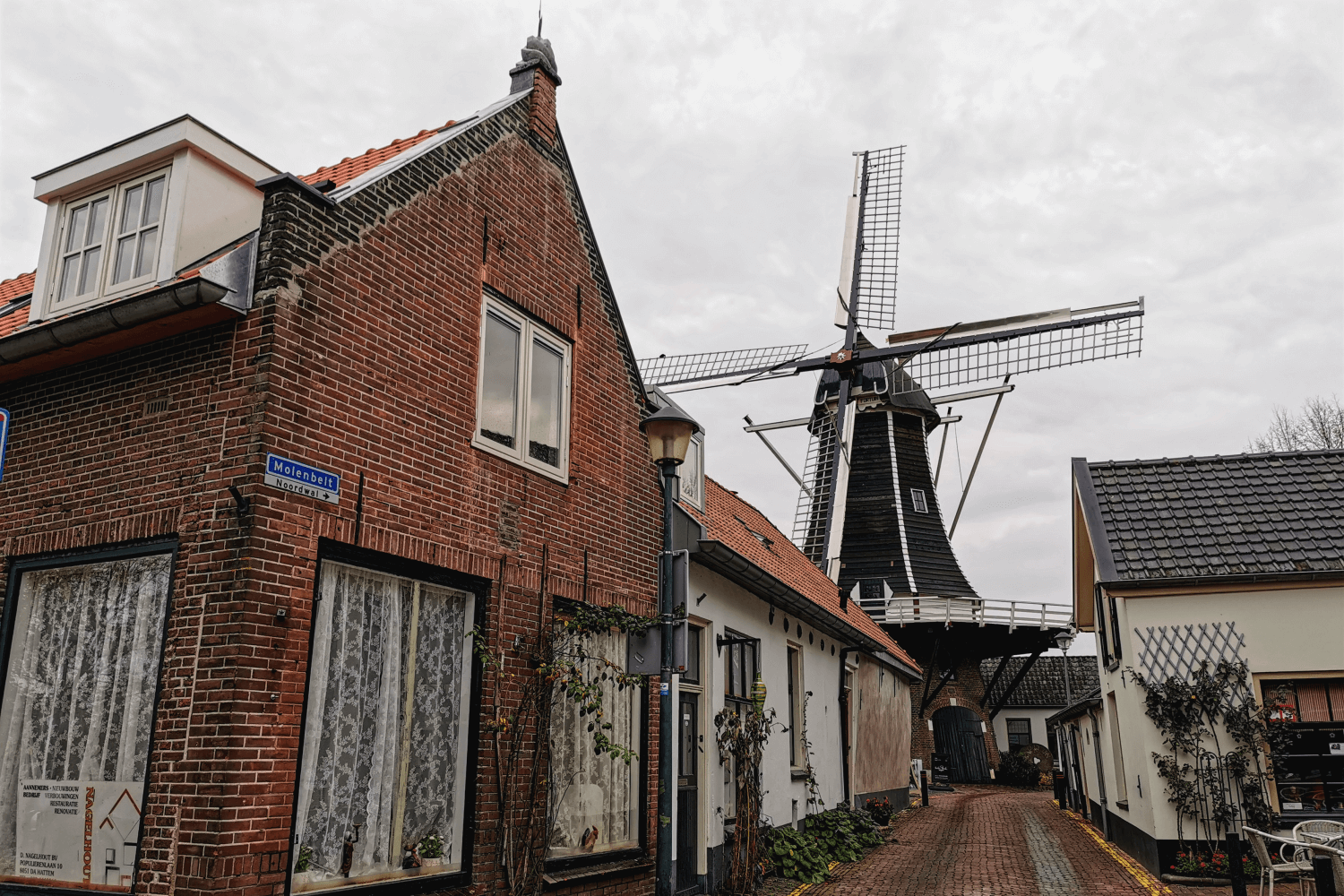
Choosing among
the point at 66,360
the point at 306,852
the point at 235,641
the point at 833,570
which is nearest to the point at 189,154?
the point at 66,360

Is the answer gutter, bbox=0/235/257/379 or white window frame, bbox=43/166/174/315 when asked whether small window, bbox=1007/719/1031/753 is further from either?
gutter, bbox=0/235/257/379

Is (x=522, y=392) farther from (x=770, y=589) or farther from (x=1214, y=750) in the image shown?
(x=1214, y=750)

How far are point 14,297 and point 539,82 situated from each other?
5.08 meters

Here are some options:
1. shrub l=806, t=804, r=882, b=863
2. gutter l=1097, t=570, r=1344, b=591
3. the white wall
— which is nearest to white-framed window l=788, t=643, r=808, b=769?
shrub l=806, t=804, r=882, b=863

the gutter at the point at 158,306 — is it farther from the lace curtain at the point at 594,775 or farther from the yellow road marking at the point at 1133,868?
the yellow road marking at the point at 1133,868

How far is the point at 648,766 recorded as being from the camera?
886cm

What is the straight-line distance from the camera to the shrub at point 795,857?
469 inches

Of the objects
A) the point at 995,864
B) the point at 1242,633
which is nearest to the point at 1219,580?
the point at 1242,633

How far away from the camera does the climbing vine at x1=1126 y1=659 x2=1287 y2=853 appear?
10.5 metres

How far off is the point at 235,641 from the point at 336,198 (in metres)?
2.93

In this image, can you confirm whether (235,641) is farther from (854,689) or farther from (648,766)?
(854,689)

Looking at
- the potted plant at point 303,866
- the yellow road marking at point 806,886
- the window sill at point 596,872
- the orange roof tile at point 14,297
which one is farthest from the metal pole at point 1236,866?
the orange roof tile at point 14,297

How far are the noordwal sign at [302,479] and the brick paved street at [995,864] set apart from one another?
775 cm

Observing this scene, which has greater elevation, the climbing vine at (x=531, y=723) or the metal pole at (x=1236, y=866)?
the climbing vine at (x=531, y=723)
